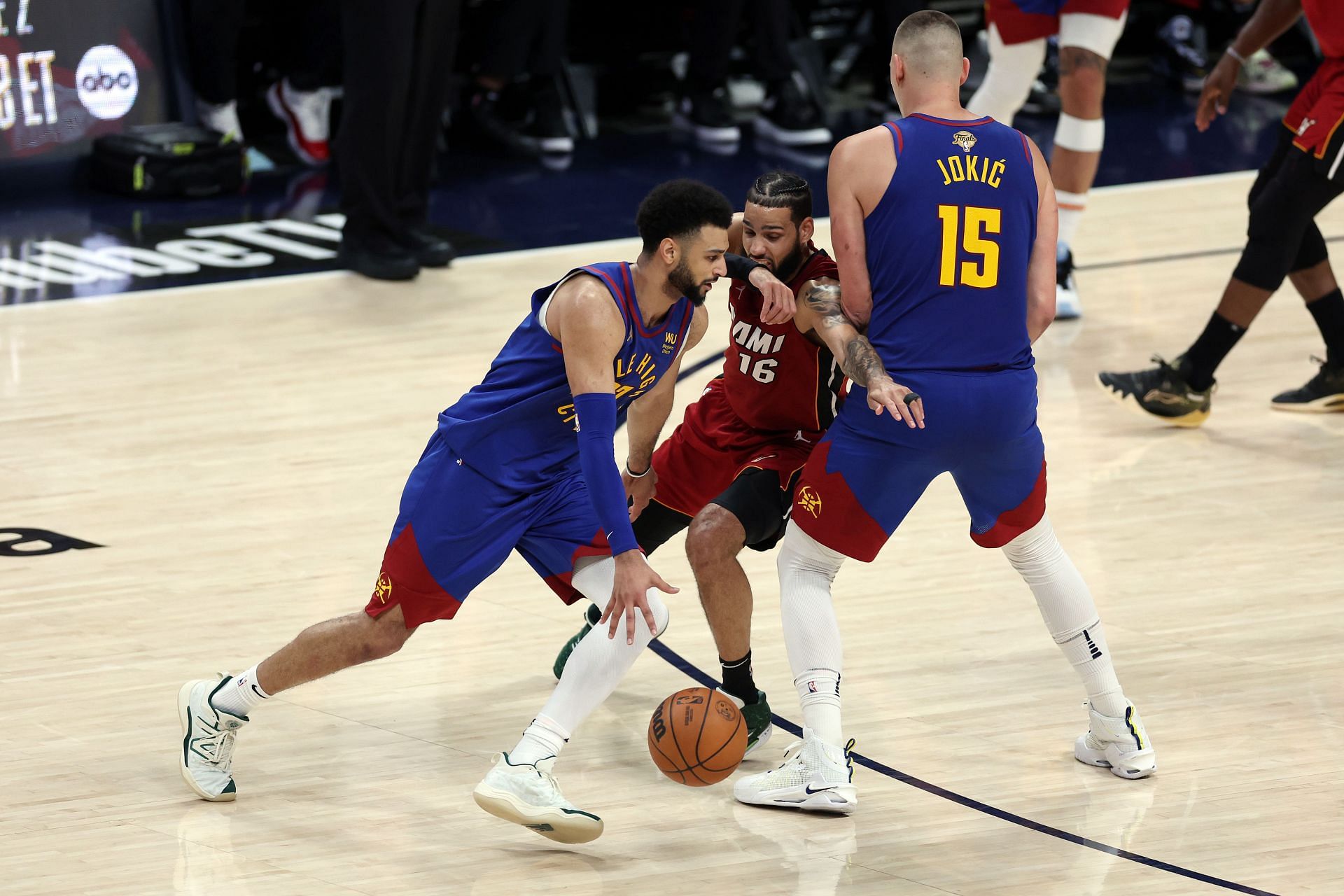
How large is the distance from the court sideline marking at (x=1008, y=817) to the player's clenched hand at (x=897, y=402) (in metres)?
0.83

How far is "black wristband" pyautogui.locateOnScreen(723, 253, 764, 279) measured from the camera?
13.4ft

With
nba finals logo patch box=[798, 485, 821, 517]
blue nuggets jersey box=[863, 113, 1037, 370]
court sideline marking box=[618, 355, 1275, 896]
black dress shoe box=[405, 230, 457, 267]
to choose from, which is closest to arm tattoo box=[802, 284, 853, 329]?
blue nuggets jersey box=[863, 113, 1037, 370]

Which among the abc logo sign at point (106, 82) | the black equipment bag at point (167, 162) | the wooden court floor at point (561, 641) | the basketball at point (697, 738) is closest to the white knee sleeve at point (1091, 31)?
the wooden court floor at point (561, 641)

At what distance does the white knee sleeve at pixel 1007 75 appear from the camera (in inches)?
292

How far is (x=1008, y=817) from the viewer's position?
3.77m

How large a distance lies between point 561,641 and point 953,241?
5.61 feet

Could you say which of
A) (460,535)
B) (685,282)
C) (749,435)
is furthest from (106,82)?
(685,282)

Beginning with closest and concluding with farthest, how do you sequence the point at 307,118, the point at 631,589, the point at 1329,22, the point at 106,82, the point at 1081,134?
1. the point at 631,589
2. the point at 1329,22
3. the point at 1081,134
4. the point at 106,82
5. the point at 307,118

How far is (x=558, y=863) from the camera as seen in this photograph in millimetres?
3604

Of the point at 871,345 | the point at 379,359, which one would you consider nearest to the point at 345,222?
the point at 379,359

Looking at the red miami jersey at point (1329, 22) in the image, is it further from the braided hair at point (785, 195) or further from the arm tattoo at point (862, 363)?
the arm tattoo at point (862, 363)

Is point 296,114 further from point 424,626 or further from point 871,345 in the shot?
point 871,345

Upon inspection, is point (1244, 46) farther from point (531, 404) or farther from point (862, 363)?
point (531, 404)

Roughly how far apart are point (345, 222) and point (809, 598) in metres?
4.93
